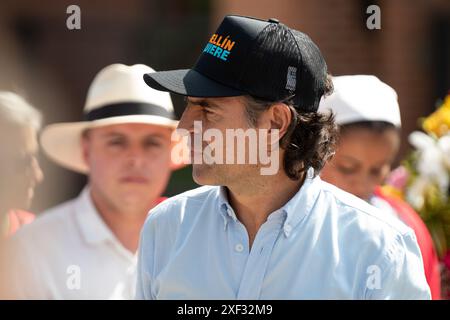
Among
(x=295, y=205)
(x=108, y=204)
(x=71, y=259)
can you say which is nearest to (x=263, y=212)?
(x=295, y=205)

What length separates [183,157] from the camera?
3.48 meters

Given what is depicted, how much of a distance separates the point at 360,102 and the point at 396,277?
127 centimetres

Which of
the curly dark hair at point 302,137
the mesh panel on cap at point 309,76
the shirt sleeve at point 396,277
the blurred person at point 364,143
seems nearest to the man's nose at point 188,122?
the curly dark hair at point 302,137

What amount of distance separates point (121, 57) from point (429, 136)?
392cm

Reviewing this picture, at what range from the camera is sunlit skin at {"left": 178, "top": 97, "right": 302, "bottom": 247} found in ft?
7.00

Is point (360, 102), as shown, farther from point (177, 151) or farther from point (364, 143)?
point (177, 151)

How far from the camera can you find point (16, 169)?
3170 mm

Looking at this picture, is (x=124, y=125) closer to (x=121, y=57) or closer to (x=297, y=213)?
(x=297, y=213)

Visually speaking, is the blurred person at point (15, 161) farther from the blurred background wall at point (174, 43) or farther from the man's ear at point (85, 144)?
the blurred background wall at point (174, 43)

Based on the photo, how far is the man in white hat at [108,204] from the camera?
3.05 m

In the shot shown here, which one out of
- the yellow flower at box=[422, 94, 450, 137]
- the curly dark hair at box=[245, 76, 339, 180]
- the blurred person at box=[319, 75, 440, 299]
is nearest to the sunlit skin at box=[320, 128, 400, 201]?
the blurred person at box=[319, 75, 440, 299]

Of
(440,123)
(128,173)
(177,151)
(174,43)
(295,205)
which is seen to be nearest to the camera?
(295,205)

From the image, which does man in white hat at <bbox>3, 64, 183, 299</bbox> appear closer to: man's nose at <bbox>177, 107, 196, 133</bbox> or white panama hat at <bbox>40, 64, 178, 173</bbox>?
white panama hat at <bbox>40, 64, 178, 173</bbox>
